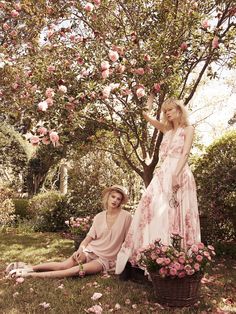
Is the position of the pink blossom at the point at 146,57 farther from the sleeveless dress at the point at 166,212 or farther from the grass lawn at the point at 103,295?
the grass lawn at the point at 103,295

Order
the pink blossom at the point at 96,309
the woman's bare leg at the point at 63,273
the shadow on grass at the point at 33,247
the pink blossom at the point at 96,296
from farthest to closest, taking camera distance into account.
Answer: the shadow on grass at the point at 33,247 → the woman's bare leg at the point at 63,273 → the pink blossom at the point at 96,296 → the pink blossom at the point at 96,309

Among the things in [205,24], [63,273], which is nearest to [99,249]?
Result: [63,273]

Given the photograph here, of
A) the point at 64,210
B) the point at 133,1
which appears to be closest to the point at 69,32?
the point at 133,1

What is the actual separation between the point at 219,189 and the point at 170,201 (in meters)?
1.74

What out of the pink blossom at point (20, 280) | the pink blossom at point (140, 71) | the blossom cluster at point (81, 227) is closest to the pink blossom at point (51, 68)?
the pink blossom at point (140, 71)

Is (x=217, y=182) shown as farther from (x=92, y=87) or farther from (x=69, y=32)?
(x=69, y=32)

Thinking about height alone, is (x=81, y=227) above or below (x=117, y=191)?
below

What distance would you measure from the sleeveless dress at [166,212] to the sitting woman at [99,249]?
0.98ft

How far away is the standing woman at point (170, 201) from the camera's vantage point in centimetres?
424

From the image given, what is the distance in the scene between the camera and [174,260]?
11.7 ft

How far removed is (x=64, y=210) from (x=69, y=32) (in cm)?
461

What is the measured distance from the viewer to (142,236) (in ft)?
14.4

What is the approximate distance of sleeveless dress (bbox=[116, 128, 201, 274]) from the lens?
4242mm

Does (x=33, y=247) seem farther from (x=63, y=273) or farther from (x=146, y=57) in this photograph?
(x=146, y=57)
